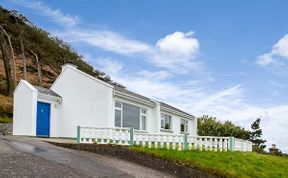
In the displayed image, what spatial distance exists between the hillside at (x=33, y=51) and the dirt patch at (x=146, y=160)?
2467 centimetres

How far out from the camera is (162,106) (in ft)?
103

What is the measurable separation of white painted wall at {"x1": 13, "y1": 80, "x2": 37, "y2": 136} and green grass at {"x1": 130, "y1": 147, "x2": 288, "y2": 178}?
335 inches

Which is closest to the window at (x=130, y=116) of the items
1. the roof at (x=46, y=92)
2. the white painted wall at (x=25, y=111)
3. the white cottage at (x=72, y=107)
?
the white cottage at (x=72, y=107)

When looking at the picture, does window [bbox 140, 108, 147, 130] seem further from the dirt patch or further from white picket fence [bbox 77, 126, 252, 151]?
the dirt patch

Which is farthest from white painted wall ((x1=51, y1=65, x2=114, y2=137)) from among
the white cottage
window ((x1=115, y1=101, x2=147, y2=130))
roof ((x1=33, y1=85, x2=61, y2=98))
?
window ((x1=115, y1=101, x2=147, y2=130))

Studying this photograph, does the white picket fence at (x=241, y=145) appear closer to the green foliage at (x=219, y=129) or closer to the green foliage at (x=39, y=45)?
the green foliage at (x=219, y=129)

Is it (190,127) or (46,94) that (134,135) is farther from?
(190,127)

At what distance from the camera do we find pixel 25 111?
24.5 m

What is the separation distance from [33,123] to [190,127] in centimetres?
1724

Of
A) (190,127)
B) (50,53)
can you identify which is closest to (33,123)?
(190,127)

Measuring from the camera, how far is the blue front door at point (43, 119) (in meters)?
25.0

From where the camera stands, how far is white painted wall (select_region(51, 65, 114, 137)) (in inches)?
978

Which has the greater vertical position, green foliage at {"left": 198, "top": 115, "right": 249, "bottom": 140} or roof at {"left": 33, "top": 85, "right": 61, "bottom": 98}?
roof at {"left": 33, "top": 85, "right": 61, "bottom": 98}

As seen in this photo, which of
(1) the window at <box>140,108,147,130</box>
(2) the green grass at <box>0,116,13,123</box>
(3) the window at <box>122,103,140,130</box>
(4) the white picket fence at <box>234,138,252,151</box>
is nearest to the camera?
(4) the white picket fence at <box>234,138,252,151</box>
